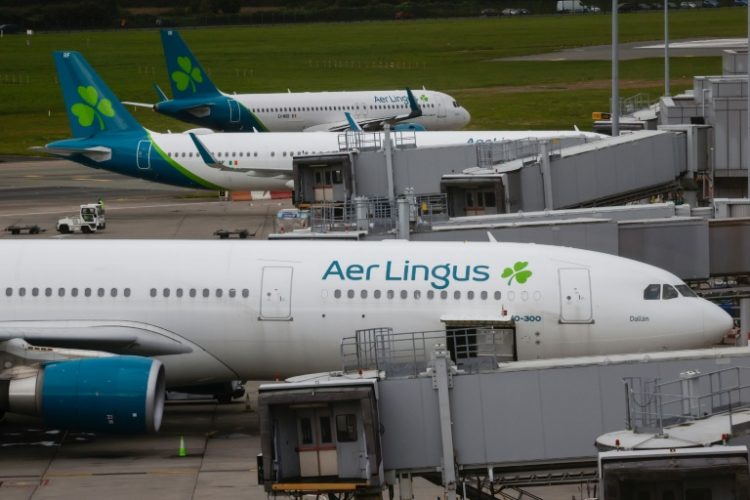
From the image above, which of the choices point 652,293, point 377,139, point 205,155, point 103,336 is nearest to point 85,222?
point 205,155

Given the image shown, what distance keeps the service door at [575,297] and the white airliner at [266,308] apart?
0.03 metres

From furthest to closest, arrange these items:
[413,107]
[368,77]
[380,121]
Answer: [368,77] → [413,107] → [380,121]

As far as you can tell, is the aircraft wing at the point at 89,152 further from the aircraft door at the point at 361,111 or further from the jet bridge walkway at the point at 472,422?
the jet bridge walkway at the point at 472,422

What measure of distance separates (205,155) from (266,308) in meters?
38.1

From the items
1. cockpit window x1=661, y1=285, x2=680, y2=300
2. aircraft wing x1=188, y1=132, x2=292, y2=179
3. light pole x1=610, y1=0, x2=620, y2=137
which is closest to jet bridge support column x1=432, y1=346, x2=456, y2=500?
cockpit window x1=661, y1=285, x2=680, y2=300

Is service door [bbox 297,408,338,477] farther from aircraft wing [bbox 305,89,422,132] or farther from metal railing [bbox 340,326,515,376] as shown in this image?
aircraft wing [bbox 305,89,422,132]

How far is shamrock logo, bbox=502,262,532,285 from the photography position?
3209cm

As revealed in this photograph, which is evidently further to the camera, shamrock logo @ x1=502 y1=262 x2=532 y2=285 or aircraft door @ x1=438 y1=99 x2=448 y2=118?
aircraft door @ x1=438 y1=99 x2=448 y2=118

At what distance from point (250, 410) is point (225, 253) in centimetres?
454

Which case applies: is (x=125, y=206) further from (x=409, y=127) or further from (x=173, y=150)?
(x=409, y=127)

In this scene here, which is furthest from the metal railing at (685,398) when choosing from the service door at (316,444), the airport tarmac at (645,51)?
the airport tarmac at (645,51)

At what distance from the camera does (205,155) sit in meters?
69.9

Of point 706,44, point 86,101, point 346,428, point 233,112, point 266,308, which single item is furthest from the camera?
point 706,44

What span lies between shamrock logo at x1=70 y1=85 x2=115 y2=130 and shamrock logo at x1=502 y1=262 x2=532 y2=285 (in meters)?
42.0
